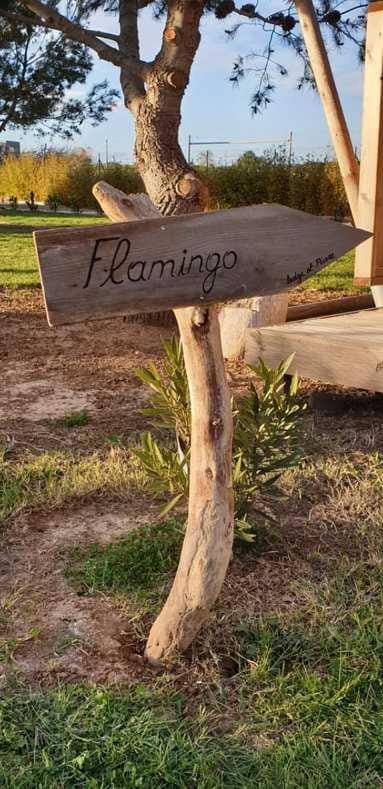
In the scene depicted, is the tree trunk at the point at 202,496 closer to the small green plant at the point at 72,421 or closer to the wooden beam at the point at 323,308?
the small green plant at the point at 72,421

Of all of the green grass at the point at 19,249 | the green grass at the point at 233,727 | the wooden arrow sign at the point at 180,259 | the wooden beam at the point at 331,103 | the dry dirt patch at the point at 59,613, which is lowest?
the green grass at the point at 233,727

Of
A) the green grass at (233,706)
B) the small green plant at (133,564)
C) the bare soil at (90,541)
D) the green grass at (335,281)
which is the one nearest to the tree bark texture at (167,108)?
the bare soil at (90,541)

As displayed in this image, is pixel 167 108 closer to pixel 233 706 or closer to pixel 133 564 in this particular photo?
pixel 133 564

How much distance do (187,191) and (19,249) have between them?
1063 cm

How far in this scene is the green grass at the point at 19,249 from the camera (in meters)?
9.41

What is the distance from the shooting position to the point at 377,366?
13.3ft

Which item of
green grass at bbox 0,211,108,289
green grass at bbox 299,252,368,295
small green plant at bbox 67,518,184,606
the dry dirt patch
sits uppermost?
green grass at bbox 0,211,108,289

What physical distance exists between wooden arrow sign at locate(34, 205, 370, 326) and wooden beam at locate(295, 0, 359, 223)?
3812mm

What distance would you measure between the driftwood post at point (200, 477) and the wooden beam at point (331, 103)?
3919 mm

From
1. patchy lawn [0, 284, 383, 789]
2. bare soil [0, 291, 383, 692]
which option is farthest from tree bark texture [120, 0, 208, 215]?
patchy lawn [0, 284, 383, 789]

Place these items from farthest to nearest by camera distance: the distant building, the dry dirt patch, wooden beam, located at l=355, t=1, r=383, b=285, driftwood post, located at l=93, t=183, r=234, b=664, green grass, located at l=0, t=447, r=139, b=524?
the distant building < wooden beam, located at l=355, t=1, r=383, b=285 < green grass, located at l=0, t=447, r=139, b=524 < the dry dirt patch < driftwood post, located at l=93, t=183, r=234, b=664

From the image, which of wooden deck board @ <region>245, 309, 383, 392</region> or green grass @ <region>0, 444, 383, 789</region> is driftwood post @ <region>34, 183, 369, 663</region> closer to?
green grass @ <region>0, 444, 383, 789</region>

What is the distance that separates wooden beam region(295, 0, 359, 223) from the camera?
5793mm

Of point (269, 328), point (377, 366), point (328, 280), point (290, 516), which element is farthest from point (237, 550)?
point (328, 280)
